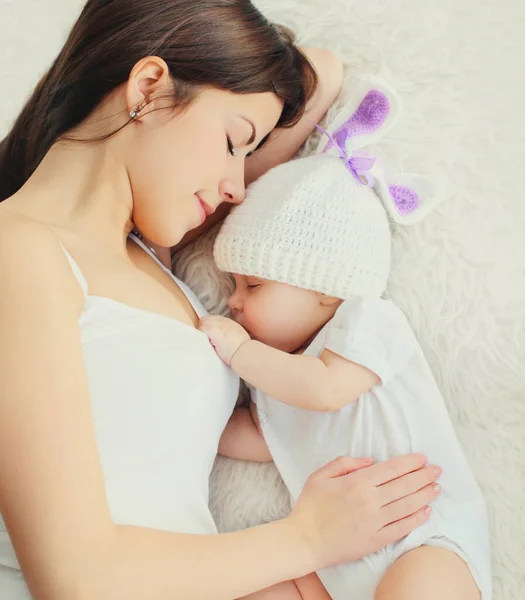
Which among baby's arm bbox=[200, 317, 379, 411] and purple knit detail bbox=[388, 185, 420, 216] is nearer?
baby's arm bbox=[200, 317, 379, 411]

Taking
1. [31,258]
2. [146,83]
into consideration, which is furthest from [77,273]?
[146,83]

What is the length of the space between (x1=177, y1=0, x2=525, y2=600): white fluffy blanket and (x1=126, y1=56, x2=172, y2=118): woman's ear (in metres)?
0.38

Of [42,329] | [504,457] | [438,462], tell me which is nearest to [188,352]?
[42,329]

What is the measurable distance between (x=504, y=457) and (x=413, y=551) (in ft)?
0.86

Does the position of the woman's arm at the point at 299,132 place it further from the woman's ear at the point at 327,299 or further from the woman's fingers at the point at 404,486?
the woman's fingers at the point at 404,486

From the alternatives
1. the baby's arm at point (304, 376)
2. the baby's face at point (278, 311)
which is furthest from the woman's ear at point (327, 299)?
the baby's arm at point (304, 376)

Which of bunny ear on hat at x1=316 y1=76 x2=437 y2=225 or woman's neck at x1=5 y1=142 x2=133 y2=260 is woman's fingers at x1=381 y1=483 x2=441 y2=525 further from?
woman's neck at x1=5 y1=142 x2=133 y2=260

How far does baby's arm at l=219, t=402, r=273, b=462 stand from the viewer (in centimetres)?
123

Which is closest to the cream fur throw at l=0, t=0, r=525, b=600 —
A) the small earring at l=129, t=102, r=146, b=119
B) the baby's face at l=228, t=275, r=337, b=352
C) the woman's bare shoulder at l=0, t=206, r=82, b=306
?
the baby's face at l=228, t=275, r=337, b=352

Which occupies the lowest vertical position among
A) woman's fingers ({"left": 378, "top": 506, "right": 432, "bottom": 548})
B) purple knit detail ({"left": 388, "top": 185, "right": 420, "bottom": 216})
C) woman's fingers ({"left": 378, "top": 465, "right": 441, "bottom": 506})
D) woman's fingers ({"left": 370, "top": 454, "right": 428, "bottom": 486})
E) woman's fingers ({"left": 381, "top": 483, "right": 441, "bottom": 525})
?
woman's fingers ({"left": 378, "top": 506, "right": 432, "bottom": 548})

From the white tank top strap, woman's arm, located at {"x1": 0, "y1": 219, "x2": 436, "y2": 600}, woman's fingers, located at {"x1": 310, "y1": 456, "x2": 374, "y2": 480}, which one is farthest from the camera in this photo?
woman's fingers, located at {"x1": 310, "y1": 456, "x2": 374, "y2": 480}

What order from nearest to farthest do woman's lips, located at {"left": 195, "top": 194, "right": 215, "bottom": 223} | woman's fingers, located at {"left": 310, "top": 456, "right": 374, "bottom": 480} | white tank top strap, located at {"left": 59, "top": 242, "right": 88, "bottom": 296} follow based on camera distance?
white tank top strap, located at {"left": 59, "top": 242, "right": 88, "bottom": 296}
woman's fingers, located at {"left": 310, "top": 456, "right": 374, "bottom": 480}
woman's lips, located at {"left": 195, "top": 194, "right": 215, "bottom": 223}

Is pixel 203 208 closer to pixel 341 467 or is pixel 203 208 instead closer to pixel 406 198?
pixel 406 198

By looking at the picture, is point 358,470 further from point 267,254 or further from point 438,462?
point 267,254
